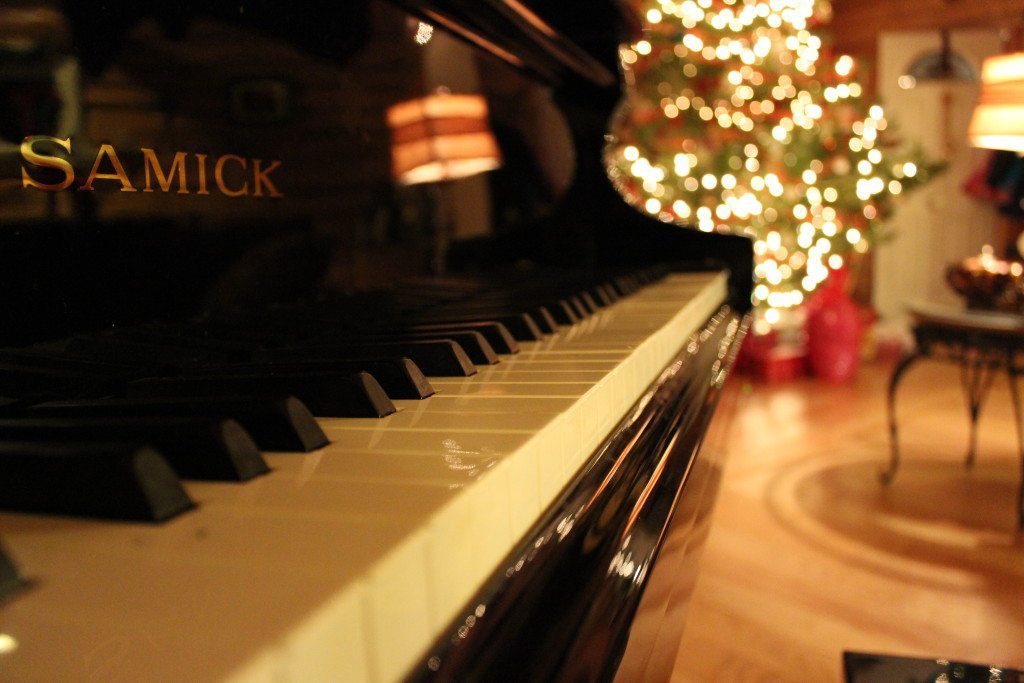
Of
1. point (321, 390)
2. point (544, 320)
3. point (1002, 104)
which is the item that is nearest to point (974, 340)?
point (1002, 104)

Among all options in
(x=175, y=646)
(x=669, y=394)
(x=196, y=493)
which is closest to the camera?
(x=175, y=646)

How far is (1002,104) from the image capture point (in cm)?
263

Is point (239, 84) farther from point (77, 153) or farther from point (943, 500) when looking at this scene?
point (943, 500)

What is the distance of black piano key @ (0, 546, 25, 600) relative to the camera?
311 mm

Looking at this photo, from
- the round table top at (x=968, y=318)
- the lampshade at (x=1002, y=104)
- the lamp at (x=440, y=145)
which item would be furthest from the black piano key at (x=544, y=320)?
the lampshade at (x=1002, y=104)

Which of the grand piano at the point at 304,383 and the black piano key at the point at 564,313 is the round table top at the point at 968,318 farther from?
the black piano key at the point at 564,313

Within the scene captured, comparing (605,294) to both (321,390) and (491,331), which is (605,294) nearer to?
(491,331)

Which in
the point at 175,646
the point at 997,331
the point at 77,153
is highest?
the point at 77,153

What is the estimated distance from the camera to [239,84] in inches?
35.5

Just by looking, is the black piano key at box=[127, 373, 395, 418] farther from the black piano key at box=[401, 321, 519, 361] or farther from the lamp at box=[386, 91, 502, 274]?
the lamp at box=[386, 91, 502, 274]

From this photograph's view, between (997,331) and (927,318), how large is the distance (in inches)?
9.0

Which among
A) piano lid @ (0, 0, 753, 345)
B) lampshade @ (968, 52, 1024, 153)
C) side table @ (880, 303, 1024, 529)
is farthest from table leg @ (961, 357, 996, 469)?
piano lid @ (0, 0, 753, 345)

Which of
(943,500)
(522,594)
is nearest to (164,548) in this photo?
(522,594)

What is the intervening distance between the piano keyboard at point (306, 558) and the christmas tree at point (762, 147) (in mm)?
4078
